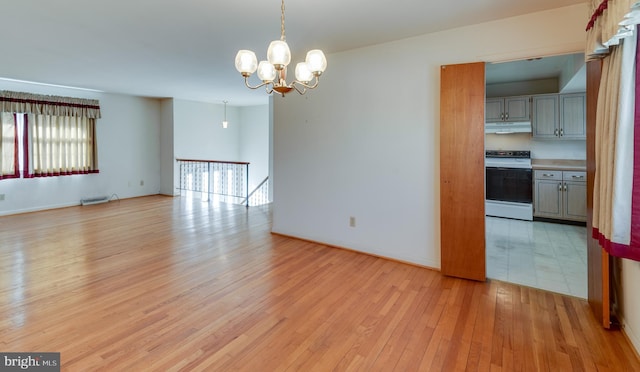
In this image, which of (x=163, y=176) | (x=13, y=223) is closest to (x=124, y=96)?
(x=163, y=176)

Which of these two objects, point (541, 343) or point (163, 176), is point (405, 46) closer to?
point (541, 343)

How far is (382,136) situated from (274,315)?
2275mm

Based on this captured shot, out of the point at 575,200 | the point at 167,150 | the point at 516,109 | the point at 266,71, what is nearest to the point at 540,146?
the point at 516,109

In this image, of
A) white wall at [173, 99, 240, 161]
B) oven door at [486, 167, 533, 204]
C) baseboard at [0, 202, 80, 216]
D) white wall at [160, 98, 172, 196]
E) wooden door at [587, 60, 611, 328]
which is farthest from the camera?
white wall at [173, 99, 240, 161]

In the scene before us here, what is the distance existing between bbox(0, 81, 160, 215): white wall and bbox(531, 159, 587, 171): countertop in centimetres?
853

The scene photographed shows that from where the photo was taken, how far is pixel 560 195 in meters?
5.10

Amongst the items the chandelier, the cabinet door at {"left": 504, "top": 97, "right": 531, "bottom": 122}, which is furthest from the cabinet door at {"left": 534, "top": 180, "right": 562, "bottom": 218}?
the chandelier

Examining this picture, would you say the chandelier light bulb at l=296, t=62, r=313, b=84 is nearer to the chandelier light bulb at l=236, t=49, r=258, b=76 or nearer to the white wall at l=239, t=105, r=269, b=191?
the chandelier light bulb at l=236, t=49, r=258, b=76

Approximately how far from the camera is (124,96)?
24.0 feet

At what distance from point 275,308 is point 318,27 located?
105 inches

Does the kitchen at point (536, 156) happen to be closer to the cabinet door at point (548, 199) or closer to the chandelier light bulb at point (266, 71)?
the cabinet door at point (548, 199)

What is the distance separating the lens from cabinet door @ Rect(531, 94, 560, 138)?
206 inches

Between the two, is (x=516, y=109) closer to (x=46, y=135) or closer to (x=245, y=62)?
(x=245, y=62)

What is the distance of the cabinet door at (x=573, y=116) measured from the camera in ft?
16.6
